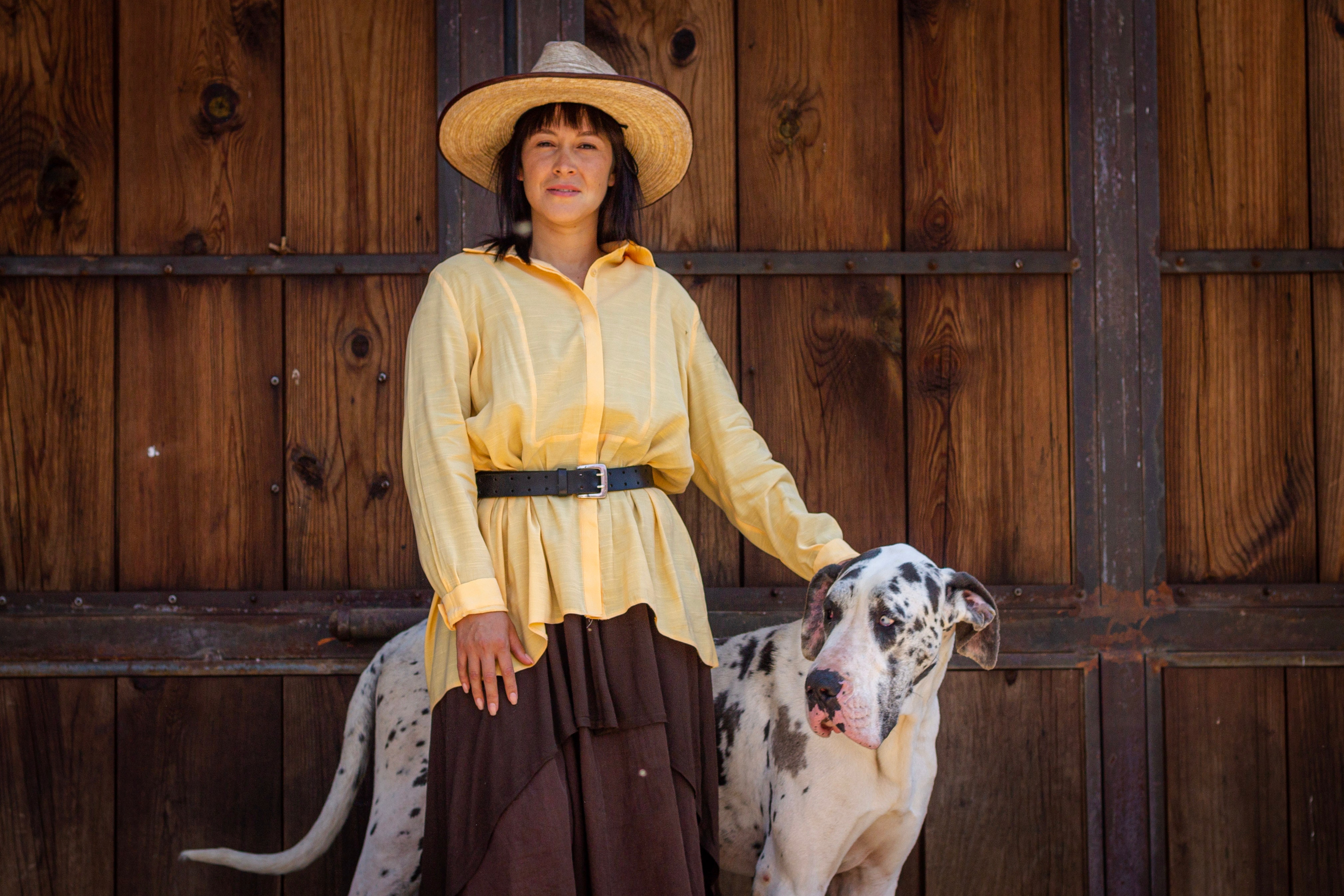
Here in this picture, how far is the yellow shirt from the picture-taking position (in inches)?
83.6

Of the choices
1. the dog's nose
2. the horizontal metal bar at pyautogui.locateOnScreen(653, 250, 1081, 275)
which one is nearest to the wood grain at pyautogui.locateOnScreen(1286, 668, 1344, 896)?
the horizontal metal bar at pyautogui.locateOnScreen(653, 250, 1081, 275)

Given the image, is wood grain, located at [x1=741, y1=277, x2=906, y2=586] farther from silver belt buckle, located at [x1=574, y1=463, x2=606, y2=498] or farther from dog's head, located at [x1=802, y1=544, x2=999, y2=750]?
silver belt buckle, located at [x1=574, y1=463, x2=606, y2=498]

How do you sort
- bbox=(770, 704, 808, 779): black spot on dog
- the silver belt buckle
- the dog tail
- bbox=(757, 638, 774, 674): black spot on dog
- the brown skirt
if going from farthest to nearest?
1. the dog tail
2. bbox=(757, 638, 774, 674): black spot on dog
3. bbox=(770, 704, 808, 779): black spot on dog
4. the silver belt buckle
5. the brown skirt

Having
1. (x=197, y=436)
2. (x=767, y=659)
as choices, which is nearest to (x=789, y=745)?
(x=767, y=659)

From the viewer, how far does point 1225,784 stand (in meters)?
3.21

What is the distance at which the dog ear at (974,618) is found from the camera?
223cm

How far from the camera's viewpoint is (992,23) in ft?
10.7

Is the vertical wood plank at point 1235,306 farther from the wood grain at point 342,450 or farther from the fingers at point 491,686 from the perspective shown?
the wood grain at point 342,450

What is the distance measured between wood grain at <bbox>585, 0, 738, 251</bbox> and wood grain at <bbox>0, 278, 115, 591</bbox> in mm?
1750

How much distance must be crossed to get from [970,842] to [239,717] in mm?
2280

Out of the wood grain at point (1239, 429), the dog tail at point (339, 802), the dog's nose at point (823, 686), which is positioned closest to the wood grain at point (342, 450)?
the dog tail at point (339, 802)

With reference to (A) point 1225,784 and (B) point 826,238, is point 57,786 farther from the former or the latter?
(A) point 1225,784

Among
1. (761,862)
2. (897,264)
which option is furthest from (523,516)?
(897,264)

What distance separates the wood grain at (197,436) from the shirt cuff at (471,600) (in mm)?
1372
